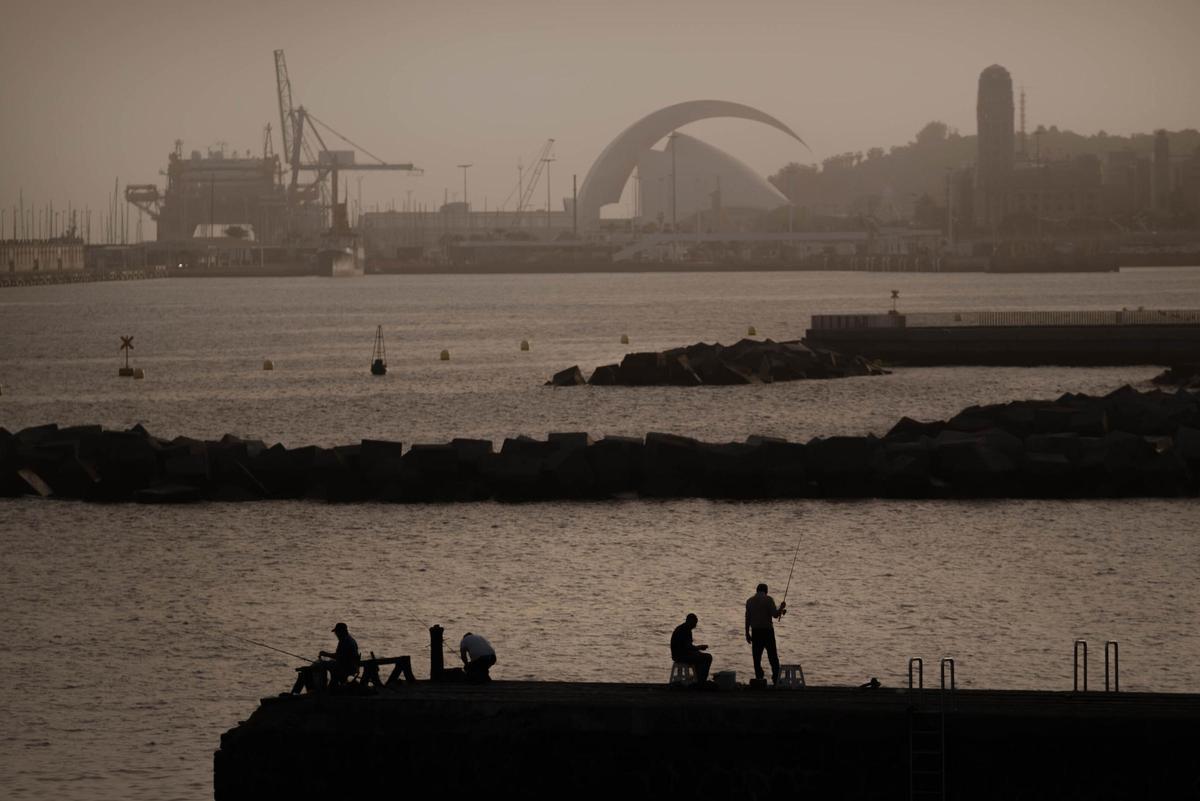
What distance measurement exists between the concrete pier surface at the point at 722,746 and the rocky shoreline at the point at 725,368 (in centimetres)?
4102

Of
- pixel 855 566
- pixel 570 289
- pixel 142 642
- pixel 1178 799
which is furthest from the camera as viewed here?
pixel 570 289

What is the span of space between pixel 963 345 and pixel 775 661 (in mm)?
46051

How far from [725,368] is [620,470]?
24.0 metres

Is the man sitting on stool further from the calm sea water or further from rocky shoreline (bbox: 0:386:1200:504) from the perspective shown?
rocky shoreline (bbox: 0:386:1200:504)

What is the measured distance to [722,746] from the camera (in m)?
12.0

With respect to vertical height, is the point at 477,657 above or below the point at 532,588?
above

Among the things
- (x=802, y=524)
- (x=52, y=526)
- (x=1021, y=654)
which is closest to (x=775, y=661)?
(x=1021, y=654)

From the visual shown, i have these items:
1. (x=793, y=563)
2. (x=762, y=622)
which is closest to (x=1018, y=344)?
(x=793, y=563)

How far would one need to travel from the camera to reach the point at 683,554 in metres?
24.5

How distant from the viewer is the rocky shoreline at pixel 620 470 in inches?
1156

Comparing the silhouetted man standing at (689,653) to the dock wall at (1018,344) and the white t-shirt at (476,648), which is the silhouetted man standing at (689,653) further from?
the dock wall at (1018,344)

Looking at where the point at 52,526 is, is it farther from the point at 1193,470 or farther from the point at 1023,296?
the point at 1023,296

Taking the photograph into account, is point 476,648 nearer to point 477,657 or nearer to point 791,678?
point 477,657

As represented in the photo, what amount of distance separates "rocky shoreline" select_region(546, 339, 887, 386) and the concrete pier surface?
135ft
